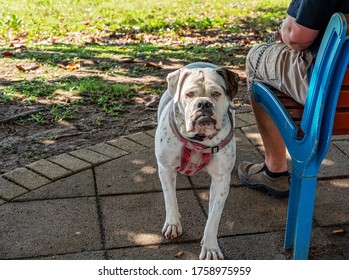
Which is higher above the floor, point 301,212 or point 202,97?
point 202,97

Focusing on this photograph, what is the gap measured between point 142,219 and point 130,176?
0.64 meters

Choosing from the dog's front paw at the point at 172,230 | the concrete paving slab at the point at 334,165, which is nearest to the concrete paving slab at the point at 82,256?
the dog's front paw at the point at 172,230

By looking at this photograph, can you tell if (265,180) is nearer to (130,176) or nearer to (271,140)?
(271,140)

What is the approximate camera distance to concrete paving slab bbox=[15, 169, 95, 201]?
399 cm


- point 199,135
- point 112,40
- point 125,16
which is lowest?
point 112,40

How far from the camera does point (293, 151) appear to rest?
3.03 metres

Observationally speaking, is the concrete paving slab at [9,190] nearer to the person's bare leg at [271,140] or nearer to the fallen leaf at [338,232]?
the person's bare leg at [271,140]

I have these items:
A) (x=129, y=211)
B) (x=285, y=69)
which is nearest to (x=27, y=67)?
(x=129, y=211)

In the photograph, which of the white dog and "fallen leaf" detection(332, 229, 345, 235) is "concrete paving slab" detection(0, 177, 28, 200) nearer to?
the white dog

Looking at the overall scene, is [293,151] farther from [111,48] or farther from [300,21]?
[111,48]

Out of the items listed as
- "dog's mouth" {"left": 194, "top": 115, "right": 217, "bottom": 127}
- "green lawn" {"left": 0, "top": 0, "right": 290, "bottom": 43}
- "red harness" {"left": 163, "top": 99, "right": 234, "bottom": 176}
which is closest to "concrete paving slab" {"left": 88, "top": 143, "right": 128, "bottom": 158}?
"red harness" {"left": 163, "top": 99, "right": 234, "bottom": 176}

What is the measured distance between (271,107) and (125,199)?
1276mm

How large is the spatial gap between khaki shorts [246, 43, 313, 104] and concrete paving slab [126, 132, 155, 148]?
1.33 metres

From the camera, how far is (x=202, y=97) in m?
3.01
